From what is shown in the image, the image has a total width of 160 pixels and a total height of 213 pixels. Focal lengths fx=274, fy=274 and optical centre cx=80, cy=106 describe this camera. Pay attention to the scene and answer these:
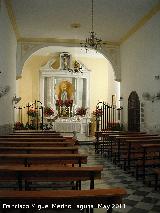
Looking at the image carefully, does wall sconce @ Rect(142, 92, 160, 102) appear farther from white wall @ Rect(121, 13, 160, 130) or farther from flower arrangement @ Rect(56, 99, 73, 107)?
flower arrangement @ Rect(56, 99, 73, 107)

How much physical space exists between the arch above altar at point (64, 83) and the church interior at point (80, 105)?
62mm

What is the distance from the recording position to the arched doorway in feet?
37.0

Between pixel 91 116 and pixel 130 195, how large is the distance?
12.4m

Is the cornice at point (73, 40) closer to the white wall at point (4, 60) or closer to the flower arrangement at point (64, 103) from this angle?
the white wall at point (4, 60)

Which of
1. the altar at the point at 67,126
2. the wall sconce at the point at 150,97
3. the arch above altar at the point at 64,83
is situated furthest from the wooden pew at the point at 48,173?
the arch above altar at the point at 64,83

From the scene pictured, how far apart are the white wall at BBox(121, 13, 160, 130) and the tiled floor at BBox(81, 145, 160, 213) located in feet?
10.4

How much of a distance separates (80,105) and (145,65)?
24.5 ft

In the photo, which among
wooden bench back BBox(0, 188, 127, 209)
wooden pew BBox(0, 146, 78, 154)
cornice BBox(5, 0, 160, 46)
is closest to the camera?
wooden bench back BBox(0, 188, 127, 209)

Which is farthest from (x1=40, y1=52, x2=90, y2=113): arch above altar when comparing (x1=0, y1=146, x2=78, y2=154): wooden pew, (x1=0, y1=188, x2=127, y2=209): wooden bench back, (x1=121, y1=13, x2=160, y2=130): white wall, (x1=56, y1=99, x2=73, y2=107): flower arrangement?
(x1=0, y1=188, x2=127, y2=209): wooden bench back

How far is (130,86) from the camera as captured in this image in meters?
12.2

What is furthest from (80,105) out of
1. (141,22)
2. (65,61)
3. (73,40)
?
(141,22)

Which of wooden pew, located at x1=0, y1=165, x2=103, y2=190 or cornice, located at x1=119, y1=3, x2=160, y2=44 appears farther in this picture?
cornice, located at x1=119, y1=3, x2=160, y2=44

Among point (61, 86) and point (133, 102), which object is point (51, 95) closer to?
point (61, 86)

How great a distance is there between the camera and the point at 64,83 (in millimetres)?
17188
